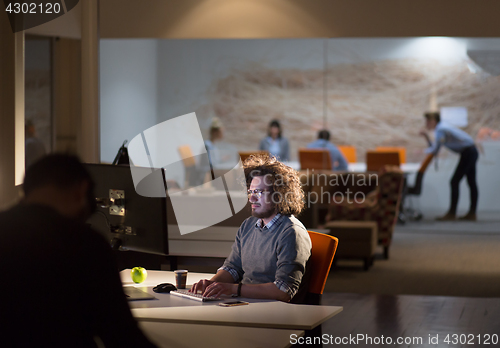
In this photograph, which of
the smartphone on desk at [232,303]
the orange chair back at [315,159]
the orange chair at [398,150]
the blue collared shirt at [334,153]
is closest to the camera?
the smartphone on desk at [232,303]

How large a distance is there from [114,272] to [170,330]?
27.7 inches

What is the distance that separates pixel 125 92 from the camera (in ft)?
24.2

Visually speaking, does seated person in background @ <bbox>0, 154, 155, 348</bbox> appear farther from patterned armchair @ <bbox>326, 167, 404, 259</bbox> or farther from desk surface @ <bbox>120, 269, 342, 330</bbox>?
patterned armchair @ <bbox>326, 167, 404, 259</bbox>

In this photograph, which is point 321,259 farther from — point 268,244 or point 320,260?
point 268,244

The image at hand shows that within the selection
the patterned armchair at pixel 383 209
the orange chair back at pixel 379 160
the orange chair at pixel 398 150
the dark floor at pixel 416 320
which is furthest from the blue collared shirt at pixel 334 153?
the dark floor at pixel 416 320

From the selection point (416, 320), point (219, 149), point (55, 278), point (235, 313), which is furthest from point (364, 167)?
point (55, 278)

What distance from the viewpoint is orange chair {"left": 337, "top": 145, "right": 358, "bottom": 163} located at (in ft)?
26.7

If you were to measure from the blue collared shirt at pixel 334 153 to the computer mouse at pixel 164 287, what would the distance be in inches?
208

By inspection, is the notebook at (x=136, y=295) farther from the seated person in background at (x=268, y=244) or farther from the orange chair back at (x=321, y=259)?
the orange chair back at (x=321, y=259)

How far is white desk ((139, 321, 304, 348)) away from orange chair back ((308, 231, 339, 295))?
29.8 inches

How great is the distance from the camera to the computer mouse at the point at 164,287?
257 cm

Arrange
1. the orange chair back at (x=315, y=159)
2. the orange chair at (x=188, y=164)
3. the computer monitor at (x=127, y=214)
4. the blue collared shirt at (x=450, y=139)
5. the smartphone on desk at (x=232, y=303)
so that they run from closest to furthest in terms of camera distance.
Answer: the smartphone on desk at (x=232, y=303), the computer monitor at (x=127, y=214), the blue collared shirt at (x=450, y=139), the orange chair at (x=188, y=164), the orange chair back at (x=315, y=159)

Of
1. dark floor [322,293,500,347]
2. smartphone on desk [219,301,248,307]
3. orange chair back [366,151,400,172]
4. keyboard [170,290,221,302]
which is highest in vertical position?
orange chair back [366,151,400,172]

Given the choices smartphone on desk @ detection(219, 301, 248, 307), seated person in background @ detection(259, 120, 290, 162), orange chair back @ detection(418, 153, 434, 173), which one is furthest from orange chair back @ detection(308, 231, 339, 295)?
seated person in background @ detection(259, 120, 290, 162)
